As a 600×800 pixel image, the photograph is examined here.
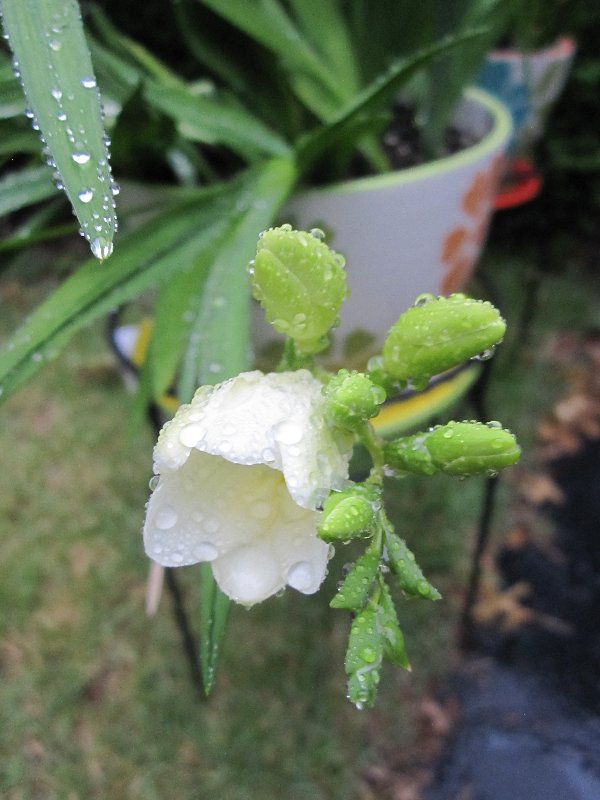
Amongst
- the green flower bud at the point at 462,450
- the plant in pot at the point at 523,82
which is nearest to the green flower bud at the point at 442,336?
the green flower bud at the point at 462,450

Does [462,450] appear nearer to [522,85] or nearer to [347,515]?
[347,515]

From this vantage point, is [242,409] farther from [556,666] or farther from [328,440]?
[556,666]

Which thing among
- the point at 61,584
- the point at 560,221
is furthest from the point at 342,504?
the point at 560,221

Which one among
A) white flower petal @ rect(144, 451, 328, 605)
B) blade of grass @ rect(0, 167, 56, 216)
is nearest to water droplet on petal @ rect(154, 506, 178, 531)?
white flower petal @ rect(144, 451, 328, 605)

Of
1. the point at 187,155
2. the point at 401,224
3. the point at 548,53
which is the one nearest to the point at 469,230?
the point at 401,224

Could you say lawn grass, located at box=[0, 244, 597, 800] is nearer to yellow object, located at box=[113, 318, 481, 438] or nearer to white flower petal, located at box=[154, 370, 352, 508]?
yellow object, located at box=[113, 318, 481, 438]

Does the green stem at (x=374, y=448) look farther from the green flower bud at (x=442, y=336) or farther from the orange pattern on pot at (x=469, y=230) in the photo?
the orange pattern on pot at (x=469, y=230)

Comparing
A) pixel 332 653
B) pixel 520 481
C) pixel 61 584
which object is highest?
pixel 61 584
